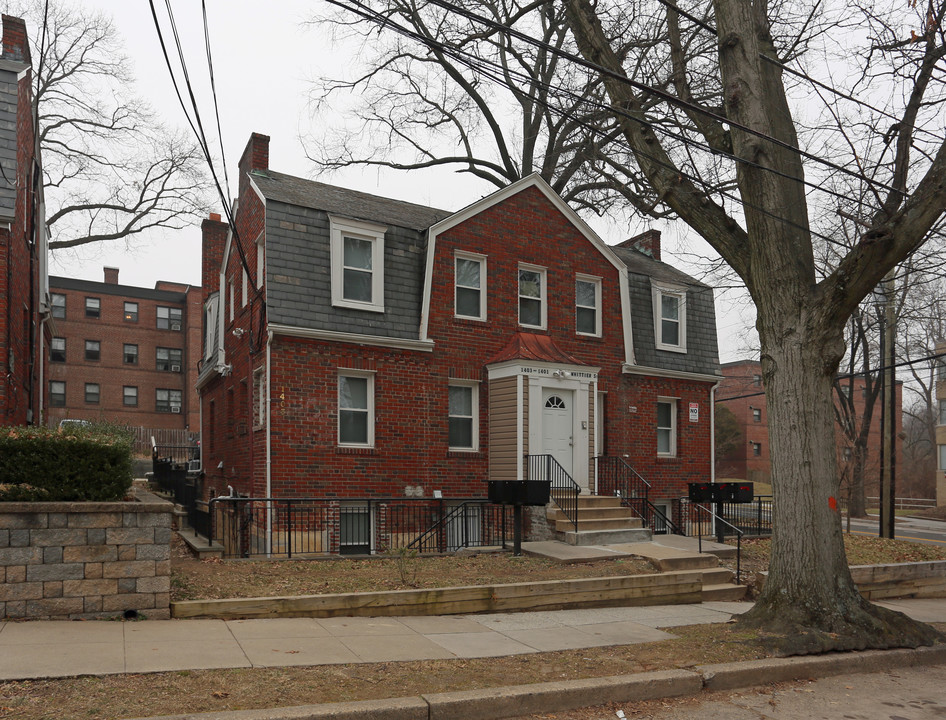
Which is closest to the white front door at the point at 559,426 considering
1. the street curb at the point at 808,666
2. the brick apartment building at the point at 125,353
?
the street curb at the point at 808,666

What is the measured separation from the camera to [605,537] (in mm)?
14617

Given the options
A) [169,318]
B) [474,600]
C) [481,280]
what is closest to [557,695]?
[474,600]

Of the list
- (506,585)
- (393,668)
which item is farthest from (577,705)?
(506,585)

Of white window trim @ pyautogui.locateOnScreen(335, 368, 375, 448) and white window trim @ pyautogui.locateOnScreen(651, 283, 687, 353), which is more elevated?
white window trim @ pyautogui.locateOnScreen(651, 283, 687, 353)

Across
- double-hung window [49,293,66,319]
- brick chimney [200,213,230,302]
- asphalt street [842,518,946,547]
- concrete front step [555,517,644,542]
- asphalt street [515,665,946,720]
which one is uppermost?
double-hung window [49,293,66,319]

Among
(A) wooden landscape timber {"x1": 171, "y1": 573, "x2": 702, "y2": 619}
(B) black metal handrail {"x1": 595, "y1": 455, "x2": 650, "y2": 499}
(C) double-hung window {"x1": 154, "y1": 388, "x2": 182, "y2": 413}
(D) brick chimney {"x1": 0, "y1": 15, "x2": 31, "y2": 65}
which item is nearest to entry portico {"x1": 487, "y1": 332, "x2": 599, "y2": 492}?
(B) black metal handrail {"x1": 595, "y1": 455, "x2": 650, "y2": 499}

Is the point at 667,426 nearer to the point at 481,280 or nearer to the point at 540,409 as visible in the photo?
the point at 540,409

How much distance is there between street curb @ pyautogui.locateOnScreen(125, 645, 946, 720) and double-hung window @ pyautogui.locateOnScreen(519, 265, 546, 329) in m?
11.0

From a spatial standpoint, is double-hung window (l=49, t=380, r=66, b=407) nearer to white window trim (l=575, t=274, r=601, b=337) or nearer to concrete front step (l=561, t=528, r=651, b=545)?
white window trim (l=575, t=274, r=601, b=337)

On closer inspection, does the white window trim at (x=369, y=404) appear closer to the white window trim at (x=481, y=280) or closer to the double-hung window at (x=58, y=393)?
the white window trim at (x=481, y=280)

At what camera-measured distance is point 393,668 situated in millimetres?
6734

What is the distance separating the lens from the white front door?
1678cm

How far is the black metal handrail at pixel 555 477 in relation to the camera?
50.8ft

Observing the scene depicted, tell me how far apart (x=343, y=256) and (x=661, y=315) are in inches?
342
